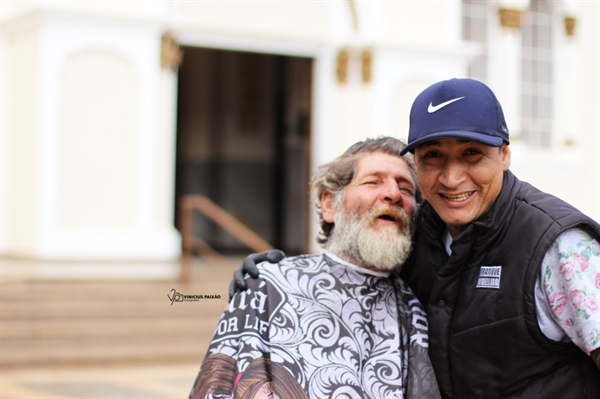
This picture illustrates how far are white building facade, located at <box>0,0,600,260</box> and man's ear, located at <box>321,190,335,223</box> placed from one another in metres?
4.50

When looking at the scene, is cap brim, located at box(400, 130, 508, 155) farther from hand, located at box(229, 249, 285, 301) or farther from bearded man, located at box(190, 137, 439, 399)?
hand, located at box(229, 249, 285, 301)

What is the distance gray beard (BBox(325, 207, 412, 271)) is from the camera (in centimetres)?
284

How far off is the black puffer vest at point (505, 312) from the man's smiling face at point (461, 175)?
0.16 feet

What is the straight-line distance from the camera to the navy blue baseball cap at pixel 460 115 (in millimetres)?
2391

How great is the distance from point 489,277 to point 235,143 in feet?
39.3

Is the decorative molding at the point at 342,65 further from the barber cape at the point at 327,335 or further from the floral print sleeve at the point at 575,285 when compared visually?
the floral print sleeve at the point at 575,285

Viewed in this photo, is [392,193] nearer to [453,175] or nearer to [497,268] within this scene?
[453,175]

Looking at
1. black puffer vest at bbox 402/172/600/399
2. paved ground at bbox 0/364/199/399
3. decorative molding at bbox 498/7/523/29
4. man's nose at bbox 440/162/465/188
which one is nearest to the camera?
black puffer vest at bbox 402/172/600/399

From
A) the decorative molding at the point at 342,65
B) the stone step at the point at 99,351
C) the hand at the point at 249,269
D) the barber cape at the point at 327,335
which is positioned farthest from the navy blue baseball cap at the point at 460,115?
the decorative molding at the point at 342,65

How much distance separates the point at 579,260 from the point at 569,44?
438 inches

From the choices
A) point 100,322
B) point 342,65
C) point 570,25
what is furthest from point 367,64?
point 100,322

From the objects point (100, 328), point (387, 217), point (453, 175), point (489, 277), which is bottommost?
point (100, 328)

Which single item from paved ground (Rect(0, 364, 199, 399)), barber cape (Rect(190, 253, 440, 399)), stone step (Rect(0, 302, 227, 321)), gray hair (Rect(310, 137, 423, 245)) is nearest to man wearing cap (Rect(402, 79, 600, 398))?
barber cape (Rect(190, 253, 440, 399))

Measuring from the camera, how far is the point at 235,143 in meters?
14.3
